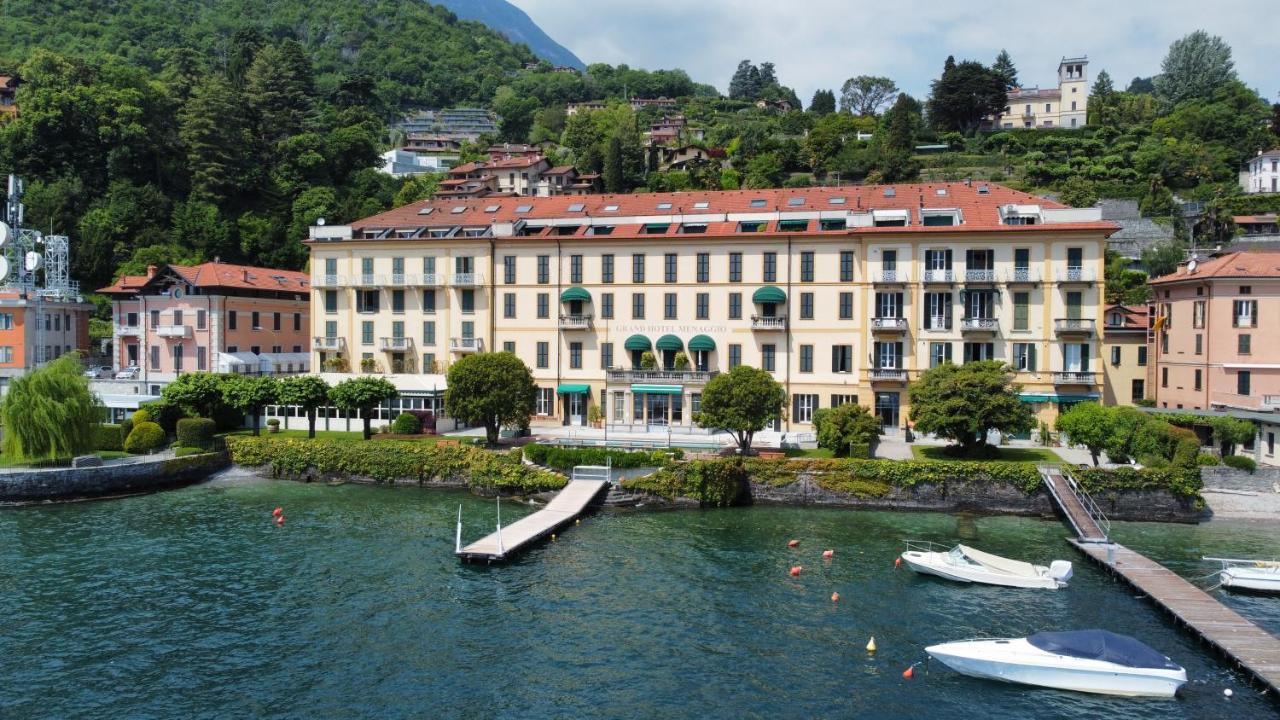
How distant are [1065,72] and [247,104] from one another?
131 metres

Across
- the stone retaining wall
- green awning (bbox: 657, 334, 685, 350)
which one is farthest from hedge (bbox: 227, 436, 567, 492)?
green awning (bbox: 657, 334, 685, 350)

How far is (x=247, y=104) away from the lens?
12269 centimetres

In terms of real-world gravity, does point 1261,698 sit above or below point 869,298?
below

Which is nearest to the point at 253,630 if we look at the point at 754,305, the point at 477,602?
the point at 477,602

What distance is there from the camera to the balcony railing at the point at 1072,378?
5331cm

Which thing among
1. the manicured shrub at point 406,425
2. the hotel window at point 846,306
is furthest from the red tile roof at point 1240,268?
the manicured shrub at point 406,425

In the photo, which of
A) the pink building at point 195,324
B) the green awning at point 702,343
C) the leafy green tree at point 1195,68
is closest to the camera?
the green awning at point 702,343

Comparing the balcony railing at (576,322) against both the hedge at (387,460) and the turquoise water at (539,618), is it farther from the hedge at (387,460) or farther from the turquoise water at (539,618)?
the turquoise water at (539,618)

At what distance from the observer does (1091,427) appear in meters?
46.0

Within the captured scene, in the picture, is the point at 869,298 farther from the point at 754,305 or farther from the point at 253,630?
the point at 253,630

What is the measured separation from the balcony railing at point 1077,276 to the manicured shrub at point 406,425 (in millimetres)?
40104

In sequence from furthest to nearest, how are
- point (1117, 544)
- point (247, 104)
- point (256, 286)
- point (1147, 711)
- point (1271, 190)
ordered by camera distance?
point (247, 104) → point (1271, 190) → point (256, 286) → point (1117, 544) → point (1147, 711)

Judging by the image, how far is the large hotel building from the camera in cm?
5491

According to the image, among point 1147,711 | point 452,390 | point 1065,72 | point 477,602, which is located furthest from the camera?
point 1065,72
